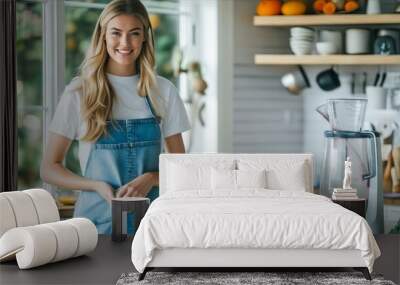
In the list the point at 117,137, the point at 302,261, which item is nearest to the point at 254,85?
the point at 117,137

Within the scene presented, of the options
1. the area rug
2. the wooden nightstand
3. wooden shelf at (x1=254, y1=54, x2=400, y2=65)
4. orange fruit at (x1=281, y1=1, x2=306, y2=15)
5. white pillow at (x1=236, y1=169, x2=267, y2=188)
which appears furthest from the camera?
orange fruit at (x1=281, y1=1, x2=306, y2=15)

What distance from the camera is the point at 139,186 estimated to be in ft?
24.2

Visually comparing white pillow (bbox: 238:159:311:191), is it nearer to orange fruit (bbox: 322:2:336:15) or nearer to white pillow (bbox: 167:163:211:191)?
white pillow (bbox: 167:163:211:191)

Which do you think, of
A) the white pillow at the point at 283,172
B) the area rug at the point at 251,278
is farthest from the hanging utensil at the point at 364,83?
the area rug at the point at 251,278

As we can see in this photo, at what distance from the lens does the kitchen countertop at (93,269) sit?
17.9ft

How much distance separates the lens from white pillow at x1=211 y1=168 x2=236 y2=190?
657 centimetres

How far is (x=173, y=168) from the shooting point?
676cm

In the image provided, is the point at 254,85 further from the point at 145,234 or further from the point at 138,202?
the point at 145,234

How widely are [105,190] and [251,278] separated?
88.8 inches

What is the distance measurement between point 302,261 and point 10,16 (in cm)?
296

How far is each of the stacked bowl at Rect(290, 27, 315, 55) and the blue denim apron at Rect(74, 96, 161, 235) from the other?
1522 millimetres

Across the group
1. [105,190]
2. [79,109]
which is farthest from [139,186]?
[79,109]

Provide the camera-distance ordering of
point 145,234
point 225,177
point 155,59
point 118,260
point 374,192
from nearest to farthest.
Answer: point 145,234 → point 118,260 → point 225,177 → point 374,192 → point 155,59

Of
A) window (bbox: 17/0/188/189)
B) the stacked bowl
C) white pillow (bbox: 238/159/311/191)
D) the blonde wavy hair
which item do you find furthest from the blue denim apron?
the stacked bowl
